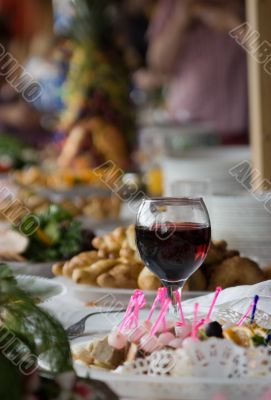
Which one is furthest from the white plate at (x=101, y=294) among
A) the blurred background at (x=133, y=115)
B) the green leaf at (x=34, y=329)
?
the green leaf at (x=34, y=329)

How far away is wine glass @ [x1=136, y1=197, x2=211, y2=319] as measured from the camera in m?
0.95

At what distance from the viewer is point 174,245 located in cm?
96

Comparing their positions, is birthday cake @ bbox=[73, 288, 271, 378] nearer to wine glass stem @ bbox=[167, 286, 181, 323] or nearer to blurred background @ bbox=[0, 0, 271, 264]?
wine glass stem @ bbox=[167, 286, 181, 323]

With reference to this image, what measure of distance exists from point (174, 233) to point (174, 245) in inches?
0.6

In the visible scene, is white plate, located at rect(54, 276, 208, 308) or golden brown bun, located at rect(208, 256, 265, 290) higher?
white plate, located at rect(54, 276, 208, 308)

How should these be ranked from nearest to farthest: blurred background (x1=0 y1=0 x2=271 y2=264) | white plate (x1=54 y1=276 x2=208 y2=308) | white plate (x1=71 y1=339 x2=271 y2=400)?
white plate (x1=71 y1=339 x2=271 y2=400) → white plate (x1=54 y1=276 x2=208 y2=308) → blurred background (x1=0 y1=0 x2=271 y2=264)

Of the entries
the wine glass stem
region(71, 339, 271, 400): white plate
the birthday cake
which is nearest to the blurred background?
the wine glass stem

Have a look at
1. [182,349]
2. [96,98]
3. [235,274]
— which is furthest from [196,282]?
[96,98]

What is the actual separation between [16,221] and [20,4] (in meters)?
3.65

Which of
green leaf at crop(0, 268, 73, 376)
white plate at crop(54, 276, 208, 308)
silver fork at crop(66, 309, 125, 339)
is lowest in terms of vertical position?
white plate at crop(54, 276, 208, 308)

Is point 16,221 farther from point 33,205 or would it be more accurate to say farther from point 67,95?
point 67,95

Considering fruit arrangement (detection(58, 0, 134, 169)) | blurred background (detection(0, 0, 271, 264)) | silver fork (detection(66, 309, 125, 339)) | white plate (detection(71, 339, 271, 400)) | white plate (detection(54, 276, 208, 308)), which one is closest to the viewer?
white plate (detection(71, 339, 271, 400))

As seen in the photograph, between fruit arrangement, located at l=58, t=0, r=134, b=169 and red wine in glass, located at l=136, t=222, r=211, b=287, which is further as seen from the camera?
fruit arrangement, located at l=58, t=0, r=134, b=169

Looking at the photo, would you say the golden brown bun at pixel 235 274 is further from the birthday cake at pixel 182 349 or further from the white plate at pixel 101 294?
the birthday cake at pixel 182 349
